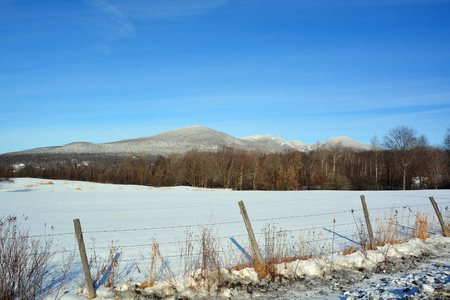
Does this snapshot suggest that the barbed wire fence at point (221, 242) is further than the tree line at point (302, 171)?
No

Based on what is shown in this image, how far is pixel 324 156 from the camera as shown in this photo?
77250mm

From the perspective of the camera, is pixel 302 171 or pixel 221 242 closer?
pixel 221 242

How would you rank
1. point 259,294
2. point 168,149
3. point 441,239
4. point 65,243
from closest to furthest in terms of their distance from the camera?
point 259,294
point 441,239
point 65,243
point 168,149

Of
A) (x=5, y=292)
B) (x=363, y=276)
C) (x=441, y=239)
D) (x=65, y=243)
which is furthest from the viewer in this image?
(x=65, y=243)

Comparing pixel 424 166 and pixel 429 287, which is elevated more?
pixel 424 166

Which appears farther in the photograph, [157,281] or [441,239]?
[441,239]

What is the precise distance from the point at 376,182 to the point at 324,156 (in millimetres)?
16114

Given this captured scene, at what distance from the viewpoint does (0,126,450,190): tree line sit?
57406 mm

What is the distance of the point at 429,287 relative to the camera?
18.4 ft

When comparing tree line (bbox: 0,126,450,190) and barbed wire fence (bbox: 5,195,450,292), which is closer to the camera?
barbed wire fence (bbox: 5,195,450,292)

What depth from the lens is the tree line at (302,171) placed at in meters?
57.4

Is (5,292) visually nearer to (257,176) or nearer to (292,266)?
(292,266)

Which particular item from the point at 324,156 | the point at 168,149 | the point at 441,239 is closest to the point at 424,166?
the point at 324,156

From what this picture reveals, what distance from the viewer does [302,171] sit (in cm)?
7625
